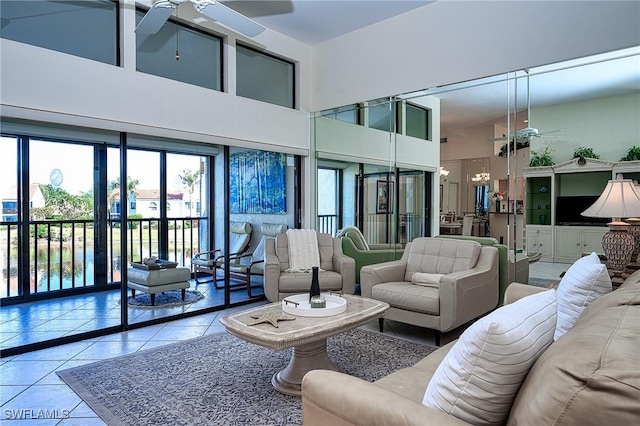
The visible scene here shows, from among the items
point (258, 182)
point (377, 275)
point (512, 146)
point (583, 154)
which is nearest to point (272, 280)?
point (377, 275)

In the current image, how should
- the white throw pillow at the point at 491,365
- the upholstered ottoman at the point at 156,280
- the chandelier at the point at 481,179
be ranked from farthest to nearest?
the upholstered ottoman at the point at 156,280 < the chandelier at the point at 481,179 < the white throw pillow at the point at 491,365

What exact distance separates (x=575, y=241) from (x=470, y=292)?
110 cm

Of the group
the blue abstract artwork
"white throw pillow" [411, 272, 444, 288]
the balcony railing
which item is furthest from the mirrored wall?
the balcony railing

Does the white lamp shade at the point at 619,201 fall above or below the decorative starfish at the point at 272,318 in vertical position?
above

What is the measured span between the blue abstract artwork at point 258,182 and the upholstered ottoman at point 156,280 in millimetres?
1013

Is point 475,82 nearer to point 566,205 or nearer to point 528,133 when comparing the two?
point 528,133

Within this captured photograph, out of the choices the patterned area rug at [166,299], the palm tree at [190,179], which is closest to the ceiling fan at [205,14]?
the palm tree at [190,179]

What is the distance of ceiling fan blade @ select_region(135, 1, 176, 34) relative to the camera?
9.39ft

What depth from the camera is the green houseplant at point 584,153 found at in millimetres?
3445

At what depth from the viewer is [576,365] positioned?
91cm

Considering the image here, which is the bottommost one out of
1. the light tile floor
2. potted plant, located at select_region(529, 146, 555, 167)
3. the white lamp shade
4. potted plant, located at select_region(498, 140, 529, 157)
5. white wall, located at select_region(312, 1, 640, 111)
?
the light tile floor

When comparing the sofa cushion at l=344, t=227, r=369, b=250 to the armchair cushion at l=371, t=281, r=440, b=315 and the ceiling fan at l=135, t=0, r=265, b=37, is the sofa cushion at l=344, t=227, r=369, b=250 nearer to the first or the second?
the armchair cushion at l=371, t=281, r=440, b=315

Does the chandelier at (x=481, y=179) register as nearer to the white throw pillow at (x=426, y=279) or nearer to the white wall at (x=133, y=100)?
the white throw pillow at (x=426, y=279)

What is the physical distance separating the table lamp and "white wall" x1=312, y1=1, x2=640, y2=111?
4.42 feet
